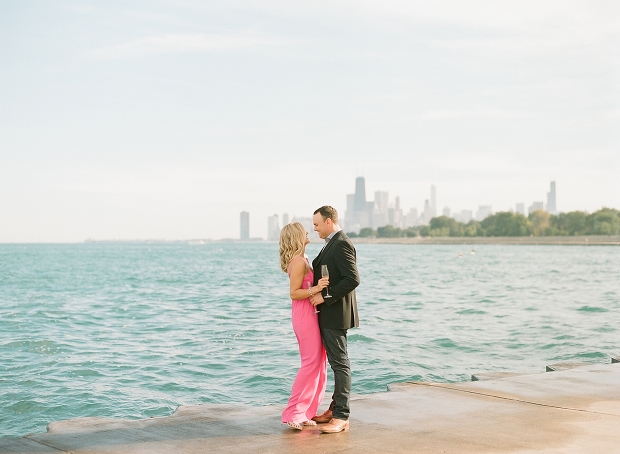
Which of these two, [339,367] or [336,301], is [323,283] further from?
[339,367]

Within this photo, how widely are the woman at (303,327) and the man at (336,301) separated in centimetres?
9

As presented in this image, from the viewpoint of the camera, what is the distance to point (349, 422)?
24.2 ft

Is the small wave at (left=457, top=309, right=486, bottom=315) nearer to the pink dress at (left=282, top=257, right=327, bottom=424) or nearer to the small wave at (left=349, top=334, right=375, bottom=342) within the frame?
the small wave at (left=349, top=334, right=375, bottom=342)

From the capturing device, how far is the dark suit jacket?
706 cm

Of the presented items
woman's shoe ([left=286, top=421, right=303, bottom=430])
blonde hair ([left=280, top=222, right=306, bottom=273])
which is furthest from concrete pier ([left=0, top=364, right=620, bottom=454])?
blonde hair ([left=280, top=222, right=306, bottom=273])

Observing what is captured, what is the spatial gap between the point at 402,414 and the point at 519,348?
12550 mm

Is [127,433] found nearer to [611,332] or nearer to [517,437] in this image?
[517,437]

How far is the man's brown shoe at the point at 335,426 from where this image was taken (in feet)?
22.7

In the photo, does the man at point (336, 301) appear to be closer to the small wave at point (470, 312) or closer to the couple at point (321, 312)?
the couple at point (321, 312)

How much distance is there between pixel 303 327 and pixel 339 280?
0.61 meters

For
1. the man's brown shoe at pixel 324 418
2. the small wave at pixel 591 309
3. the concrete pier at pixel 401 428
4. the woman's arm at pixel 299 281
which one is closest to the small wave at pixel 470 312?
the small wave at pixel 591 309

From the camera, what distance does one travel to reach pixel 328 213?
726cm

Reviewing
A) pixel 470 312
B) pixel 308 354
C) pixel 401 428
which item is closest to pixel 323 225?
pixel 308 354

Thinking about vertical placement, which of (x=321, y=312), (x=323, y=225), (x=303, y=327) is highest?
(x=323, y=225)
